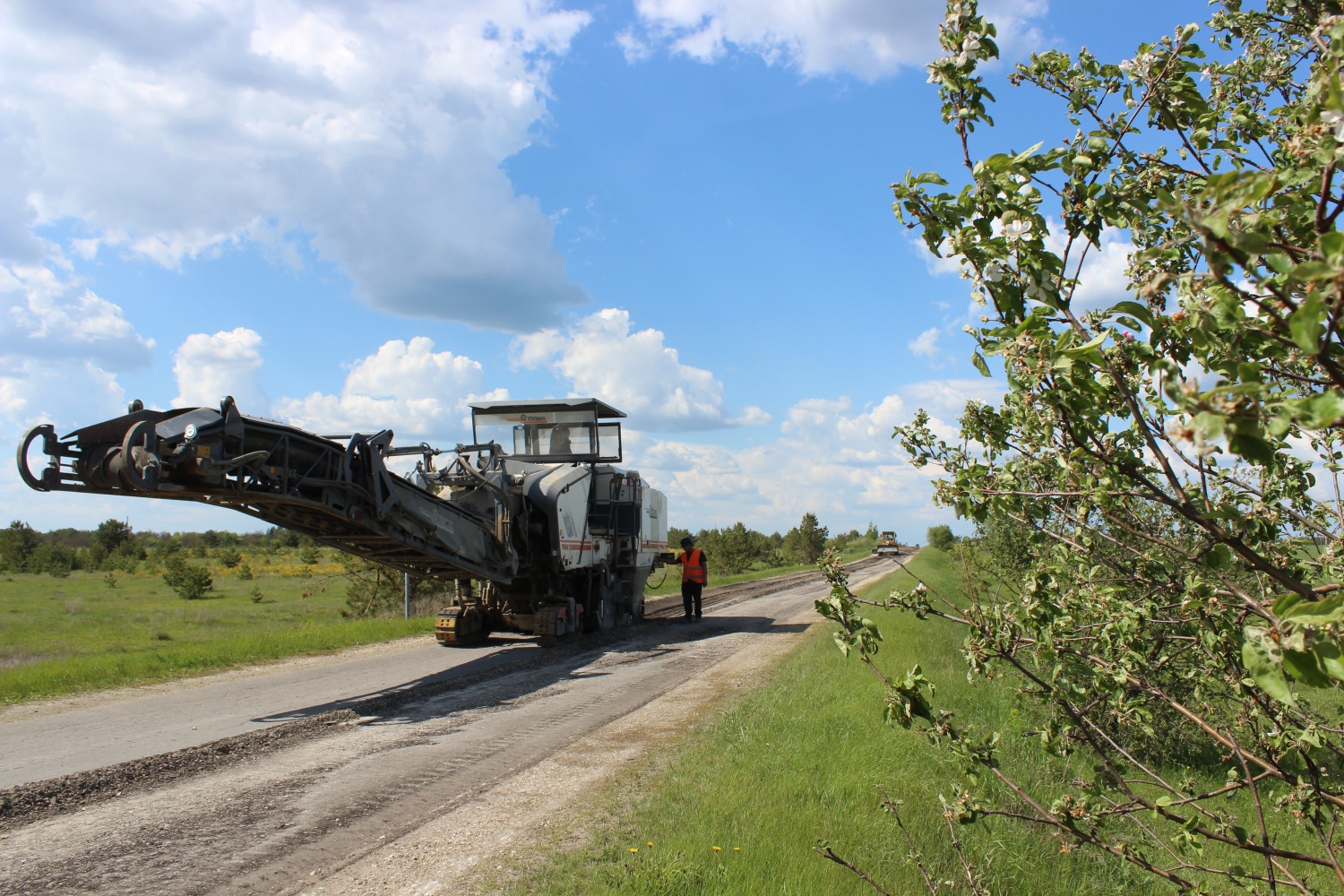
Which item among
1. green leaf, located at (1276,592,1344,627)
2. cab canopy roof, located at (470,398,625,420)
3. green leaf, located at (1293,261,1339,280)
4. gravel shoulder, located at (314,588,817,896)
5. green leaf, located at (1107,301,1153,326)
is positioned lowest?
gravel shoulder, located at (314,588,817,896)

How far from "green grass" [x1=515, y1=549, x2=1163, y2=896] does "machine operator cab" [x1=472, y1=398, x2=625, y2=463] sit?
8.86 m

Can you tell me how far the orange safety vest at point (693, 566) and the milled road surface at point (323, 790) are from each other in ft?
25.6

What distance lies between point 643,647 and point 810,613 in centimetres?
758

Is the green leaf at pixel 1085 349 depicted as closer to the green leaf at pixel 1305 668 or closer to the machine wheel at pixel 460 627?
the green leaf at pixel 1305 668

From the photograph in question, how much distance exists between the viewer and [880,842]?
15.8 feet

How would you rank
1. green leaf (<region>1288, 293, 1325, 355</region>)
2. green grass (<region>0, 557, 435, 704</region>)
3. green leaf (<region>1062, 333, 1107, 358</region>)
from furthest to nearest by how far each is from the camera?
green grass (<region>0, 557, 435, 704</region>)
green leaf (<region>1062, 333, 1107, 358</region>)
green leaf (<region>1288, 293, 1325, 355</region>)

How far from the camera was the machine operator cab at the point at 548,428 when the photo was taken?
16.3 metres

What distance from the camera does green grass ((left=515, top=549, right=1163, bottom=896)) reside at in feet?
14.4

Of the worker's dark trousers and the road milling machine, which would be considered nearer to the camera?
the road milling machine

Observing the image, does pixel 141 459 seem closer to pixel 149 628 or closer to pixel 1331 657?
pixel 1331 657

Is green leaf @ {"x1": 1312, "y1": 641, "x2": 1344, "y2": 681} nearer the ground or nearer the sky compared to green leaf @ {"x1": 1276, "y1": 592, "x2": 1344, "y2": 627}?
nearer the ground

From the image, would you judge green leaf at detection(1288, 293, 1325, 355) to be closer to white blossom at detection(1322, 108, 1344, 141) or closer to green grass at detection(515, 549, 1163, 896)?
white blossom at detection(1322, 108, 1344, 141)

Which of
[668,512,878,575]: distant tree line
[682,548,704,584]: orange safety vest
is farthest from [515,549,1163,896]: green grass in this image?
[668,512,878,575]: distant tree line

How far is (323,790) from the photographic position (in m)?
6.27
